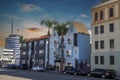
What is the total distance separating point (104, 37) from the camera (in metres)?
55.1

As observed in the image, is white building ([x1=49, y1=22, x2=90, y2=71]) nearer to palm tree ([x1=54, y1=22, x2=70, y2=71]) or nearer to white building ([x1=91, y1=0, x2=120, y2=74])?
palm tree ([x1=54, y1=22, x2=70, y2=71])

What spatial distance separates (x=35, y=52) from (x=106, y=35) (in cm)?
3856

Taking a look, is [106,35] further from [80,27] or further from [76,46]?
[80,27]

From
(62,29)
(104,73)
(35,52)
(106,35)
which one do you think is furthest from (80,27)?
(104,73)

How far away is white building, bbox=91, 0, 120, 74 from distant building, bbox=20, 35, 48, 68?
2674 centimetres

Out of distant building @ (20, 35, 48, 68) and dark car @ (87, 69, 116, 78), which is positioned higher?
distant building @ (20, 35, 48, 68)

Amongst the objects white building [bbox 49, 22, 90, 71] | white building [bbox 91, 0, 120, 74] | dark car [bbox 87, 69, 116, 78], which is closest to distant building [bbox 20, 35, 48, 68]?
white building [bbox 49, 22, 90, 71]

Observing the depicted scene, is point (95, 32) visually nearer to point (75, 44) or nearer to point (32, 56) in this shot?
point (75, 44)

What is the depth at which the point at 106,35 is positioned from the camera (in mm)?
54594

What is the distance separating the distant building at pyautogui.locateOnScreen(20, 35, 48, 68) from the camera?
82.9 meters

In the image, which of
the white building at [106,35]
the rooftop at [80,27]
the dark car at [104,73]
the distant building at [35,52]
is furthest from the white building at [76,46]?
the dark car at [104,73]

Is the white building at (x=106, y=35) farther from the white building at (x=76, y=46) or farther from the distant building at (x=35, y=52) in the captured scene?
the distant building at (x=35, y=52)

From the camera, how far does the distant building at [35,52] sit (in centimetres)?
8294

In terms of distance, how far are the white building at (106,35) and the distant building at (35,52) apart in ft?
87.7
